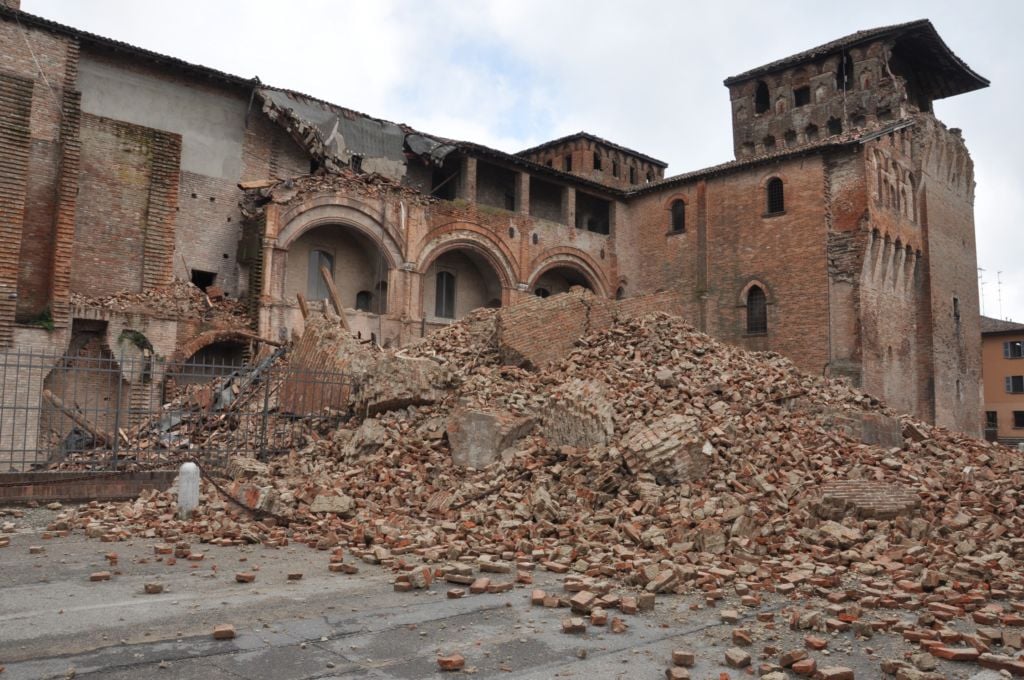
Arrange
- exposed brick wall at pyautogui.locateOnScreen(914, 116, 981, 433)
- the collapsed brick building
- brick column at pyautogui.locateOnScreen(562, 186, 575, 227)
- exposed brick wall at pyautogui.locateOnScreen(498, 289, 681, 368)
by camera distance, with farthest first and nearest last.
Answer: brick column at pyautogui.locateOnScreen(562, 186, 575, 227)
exposed brick wall at pyautogui.locateOnScreen(914, 116, 981, 433)
the collapsed brick building
exposed brick wall at pyautogui.locateOnScreen(498, 289, 681, 368)

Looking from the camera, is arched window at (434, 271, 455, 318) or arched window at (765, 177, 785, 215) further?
arched window at (434, 271, 455, 318)

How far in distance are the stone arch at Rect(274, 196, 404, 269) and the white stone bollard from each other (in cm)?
1135

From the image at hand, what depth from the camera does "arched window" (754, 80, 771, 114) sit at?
29328 millimetres

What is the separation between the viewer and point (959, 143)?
26.8 meters

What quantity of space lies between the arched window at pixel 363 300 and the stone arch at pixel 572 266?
482cm

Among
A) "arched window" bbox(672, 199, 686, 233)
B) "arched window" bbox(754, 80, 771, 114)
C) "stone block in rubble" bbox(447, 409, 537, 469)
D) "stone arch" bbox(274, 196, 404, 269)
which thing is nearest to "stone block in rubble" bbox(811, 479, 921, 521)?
"stone block in rubble" bbox(447, 409, 537, 469)

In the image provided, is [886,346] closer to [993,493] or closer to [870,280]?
[870,280]

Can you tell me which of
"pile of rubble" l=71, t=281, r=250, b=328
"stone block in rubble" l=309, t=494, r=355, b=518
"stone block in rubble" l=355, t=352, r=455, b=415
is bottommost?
"stone block in rubble" l=309, t=494, r=355, b=518

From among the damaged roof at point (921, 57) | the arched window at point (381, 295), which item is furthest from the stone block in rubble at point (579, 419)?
the damaged roof at point (921, 57)

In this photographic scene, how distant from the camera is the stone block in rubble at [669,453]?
26.6ft

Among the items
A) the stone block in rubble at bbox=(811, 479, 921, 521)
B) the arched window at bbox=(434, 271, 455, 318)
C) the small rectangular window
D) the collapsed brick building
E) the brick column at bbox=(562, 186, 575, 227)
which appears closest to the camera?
the stone block in rubble at bbox=(811, 479, 921, 521)

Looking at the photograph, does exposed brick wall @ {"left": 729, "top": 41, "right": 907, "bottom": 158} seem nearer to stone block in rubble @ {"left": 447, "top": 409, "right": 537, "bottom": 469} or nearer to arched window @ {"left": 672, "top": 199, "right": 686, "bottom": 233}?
arched window @ {"left": 672, "top": 199, "right": 686, "bottom": 233}

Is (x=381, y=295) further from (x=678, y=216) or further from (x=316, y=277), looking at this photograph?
(x=678, y=216)

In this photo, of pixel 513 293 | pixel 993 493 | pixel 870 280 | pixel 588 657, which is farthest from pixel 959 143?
pixel 588 657
